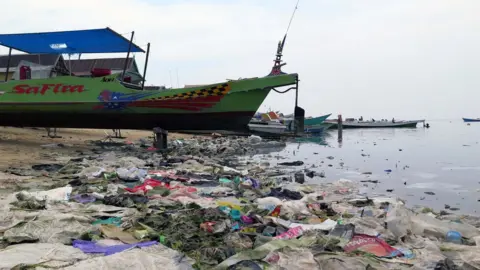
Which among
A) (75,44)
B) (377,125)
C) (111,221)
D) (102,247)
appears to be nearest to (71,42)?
(75,44)

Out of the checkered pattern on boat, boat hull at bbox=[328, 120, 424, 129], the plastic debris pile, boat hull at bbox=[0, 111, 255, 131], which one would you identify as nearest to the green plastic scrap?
the plastic debris pile

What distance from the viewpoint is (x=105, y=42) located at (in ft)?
45.2

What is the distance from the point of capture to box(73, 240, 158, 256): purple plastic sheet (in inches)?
141

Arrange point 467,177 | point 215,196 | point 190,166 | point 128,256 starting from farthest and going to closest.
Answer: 1. point 467,177
2. point 190,166
3. point 215,196
4. point 128,256

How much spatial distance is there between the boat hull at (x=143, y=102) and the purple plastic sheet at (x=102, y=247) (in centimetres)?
1008

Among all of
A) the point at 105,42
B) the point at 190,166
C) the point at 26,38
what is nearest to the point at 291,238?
the point at 190,166

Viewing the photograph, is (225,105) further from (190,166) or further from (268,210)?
(268,210)

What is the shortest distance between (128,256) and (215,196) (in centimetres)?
334

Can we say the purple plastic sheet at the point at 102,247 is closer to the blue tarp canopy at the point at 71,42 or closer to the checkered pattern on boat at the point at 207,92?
the checkered pattern on boat at the point at 207,92

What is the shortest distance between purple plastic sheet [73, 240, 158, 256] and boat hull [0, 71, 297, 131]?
10079 mm

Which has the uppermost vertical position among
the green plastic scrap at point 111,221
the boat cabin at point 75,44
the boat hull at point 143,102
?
the boat cabin at point 75,44

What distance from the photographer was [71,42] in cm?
1390

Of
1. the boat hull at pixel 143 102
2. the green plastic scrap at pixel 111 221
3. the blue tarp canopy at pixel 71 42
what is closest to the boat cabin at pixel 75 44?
the blue tarp canopy at pixel 71 42

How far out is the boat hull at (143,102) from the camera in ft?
44.8
